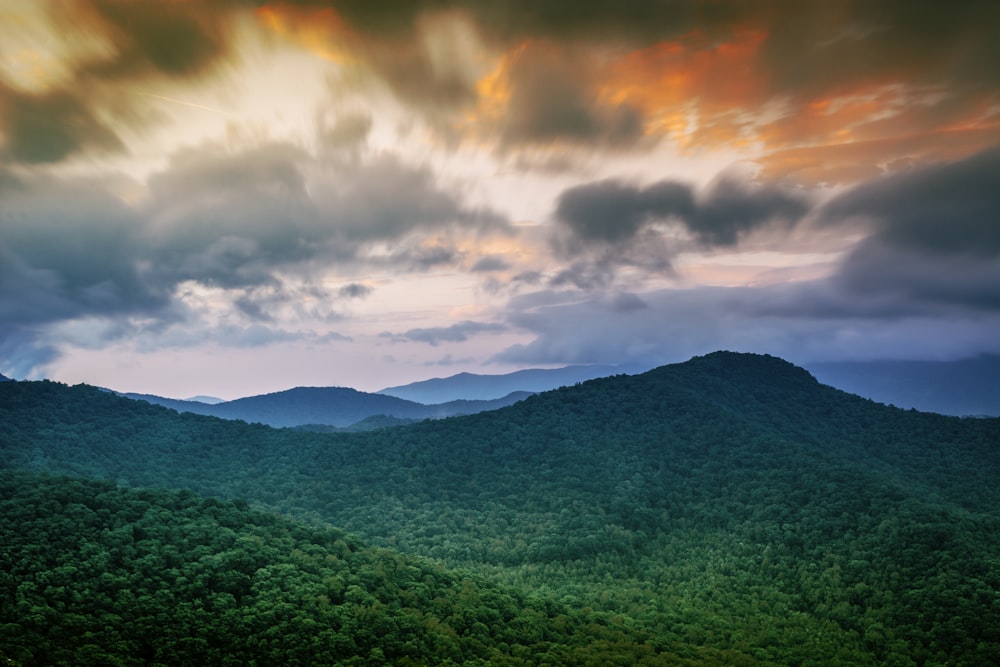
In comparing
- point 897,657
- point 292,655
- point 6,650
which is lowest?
point 897,657

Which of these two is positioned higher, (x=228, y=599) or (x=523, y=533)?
(x=228, y=599)

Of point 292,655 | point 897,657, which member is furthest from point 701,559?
point 292,655

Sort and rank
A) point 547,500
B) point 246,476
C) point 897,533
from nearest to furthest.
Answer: point 897,533
point 547,500
point 246,476

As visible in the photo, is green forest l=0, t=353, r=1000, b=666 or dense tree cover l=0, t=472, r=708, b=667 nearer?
dense tree cover l=0, t=472, r=708, b=667

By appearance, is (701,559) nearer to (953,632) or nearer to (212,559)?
(953,632)
